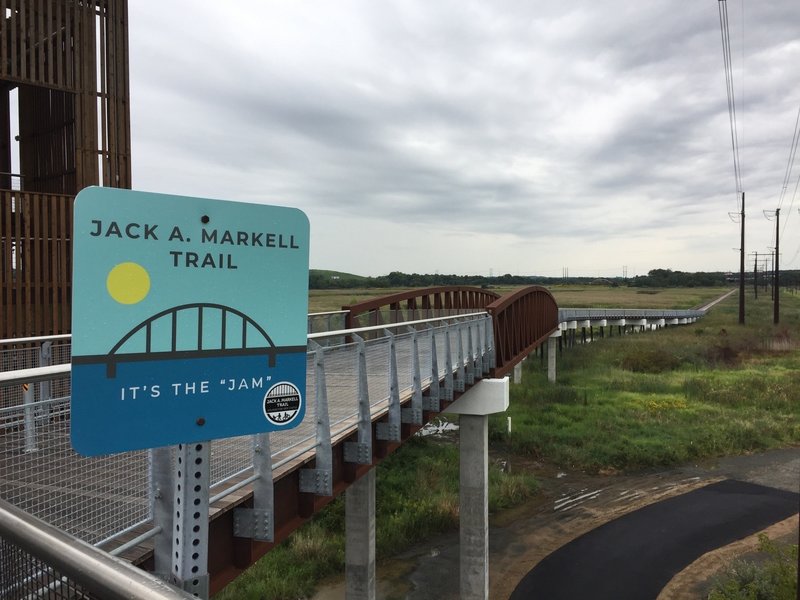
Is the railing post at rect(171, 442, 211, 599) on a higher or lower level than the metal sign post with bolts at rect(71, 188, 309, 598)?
lower

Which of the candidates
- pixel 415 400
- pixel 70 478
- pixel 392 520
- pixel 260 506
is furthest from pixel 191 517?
pixel 392 520

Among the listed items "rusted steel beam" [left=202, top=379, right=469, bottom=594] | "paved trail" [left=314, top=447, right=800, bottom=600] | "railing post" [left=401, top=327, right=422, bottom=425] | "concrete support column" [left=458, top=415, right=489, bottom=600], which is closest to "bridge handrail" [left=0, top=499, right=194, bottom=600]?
"rusted steel beam" [left=202, top=379, right=469, bottom=594]

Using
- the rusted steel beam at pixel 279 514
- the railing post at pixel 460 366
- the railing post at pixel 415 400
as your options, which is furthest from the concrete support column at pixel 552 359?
the rusted steel beam at pixel 279 514

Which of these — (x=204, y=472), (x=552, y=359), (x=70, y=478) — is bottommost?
(x=552, y=359)

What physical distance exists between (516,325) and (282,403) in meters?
18.2

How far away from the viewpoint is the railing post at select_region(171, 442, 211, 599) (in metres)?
2.65

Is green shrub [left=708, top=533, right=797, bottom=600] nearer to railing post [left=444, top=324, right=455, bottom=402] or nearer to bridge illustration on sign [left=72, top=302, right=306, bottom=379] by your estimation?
railing post [left=444, top=324, right=455, bottom=402]

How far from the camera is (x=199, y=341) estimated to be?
2414 mm

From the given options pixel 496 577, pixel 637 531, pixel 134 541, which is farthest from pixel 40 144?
pixel 637 531

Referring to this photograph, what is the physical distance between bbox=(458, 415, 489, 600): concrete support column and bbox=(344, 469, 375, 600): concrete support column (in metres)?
2.66

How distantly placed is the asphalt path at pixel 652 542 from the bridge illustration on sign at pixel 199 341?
46.3 ft

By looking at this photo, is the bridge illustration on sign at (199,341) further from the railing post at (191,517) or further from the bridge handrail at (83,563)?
the bridge handrail at (83,563)

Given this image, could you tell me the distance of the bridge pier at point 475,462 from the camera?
1465 centimetres

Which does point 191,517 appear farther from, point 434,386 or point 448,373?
point 448,373
